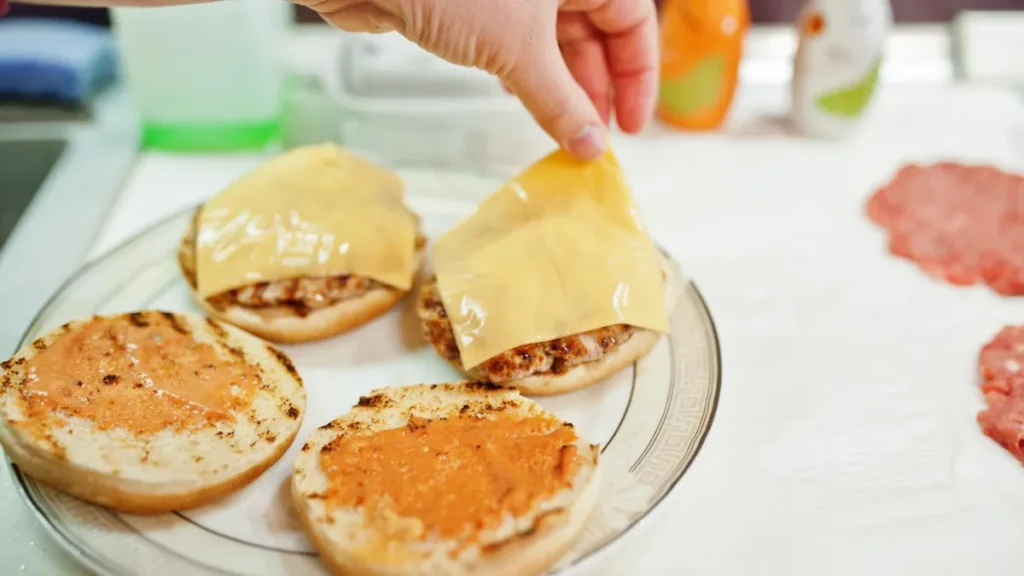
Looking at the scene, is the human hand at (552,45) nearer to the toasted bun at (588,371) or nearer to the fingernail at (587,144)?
the fingernail at (587,144)

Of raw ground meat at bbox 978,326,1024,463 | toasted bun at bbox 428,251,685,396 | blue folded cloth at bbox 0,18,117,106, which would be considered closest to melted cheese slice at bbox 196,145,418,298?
toasted bun at bbox 428,251,685,396

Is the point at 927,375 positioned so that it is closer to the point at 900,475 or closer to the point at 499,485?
the point at 900,475

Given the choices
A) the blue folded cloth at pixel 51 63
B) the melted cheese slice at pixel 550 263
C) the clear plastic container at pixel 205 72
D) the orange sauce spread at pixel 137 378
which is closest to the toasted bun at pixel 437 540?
the orange sauce spread at pixel 137 378

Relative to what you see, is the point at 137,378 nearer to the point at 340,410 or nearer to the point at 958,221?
the point at 340,410

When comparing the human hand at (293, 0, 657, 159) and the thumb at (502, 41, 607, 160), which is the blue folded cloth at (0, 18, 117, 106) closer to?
the human hand at (293, 0, 657, 159)

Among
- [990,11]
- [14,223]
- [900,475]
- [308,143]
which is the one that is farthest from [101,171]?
[990,11]

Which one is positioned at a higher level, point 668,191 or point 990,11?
point 990,11
